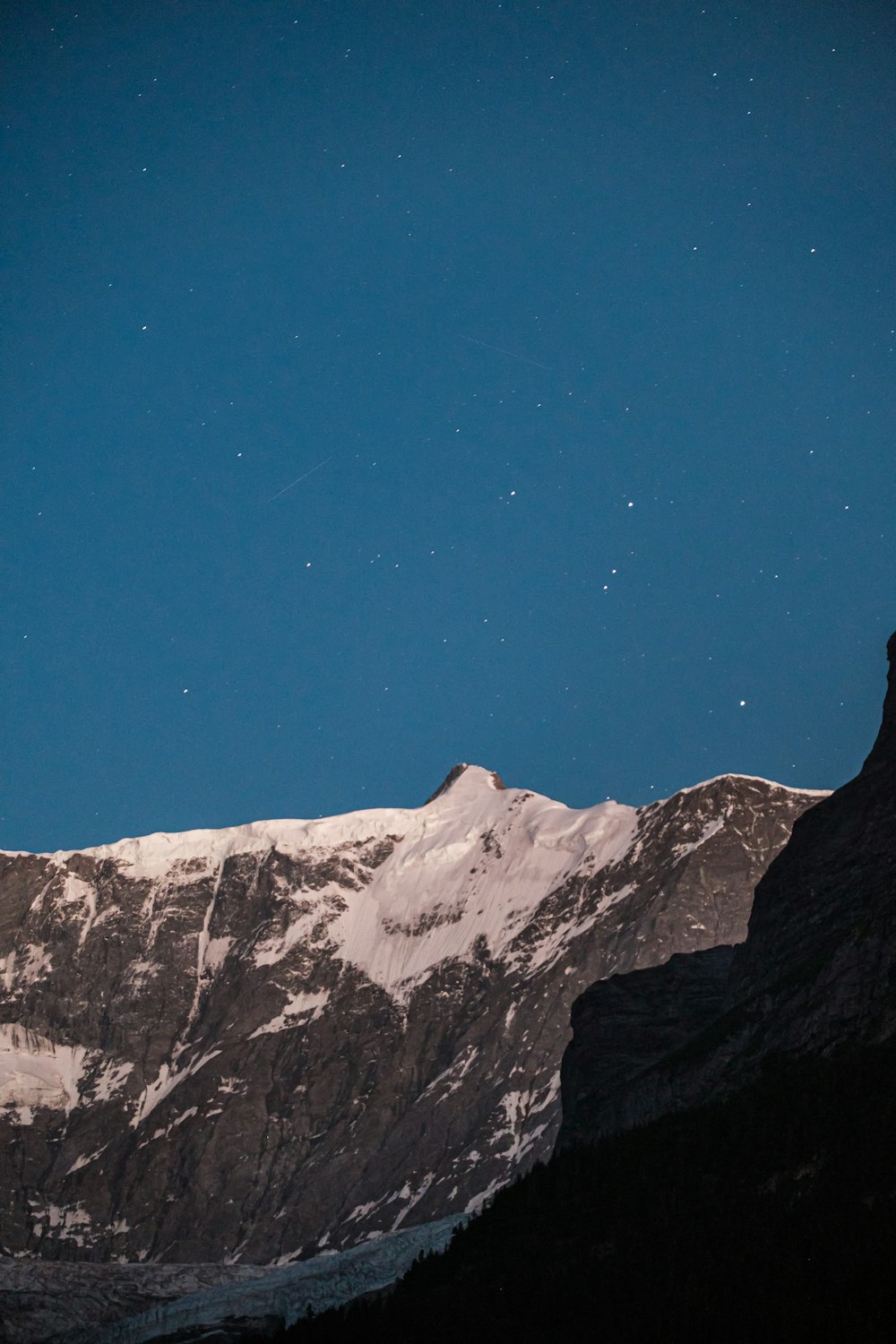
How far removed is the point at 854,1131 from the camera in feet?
393

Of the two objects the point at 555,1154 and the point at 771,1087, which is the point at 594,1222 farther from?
the point at 555,1154

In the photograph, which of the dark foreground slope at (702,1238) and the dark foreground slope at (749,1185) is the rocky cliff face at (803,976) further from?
the dark foreground slope at (702,1238)

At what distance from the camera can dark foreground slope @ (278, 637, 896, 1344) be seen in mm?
108062

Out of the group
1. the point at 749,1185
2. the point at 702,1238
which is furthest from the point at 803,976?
the point at 702,1238

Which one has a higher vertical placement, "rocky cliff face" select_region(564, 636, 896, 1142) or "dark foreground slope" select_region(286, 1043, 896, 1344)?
"rocky cliff face" select_region(564, 636, 896, 1142)

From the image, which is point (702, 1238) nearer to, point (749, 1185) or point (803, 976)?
point (749, 1185)

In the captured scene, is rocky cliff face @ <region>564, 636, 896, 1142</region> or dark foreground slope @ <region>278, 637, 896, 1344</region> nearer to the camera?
dark foreground slope @ <region>278, 637, 896, 1344</region>

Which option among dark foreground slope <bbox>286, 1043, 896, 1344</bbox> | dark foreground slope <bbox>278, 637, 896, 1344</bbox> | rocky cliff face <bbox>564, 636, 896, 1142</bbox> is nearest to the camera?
dark foreground slope <bbox>286, 1043, 896, 1344</bbox>

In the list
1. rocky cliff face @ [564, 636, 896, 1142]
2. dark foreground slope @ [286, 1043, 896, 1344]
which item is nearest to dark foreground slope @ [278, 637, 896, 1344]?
dark foreground slope @ [286, 1043, 896, 1344]

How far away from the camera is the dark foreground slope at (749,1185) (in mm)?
108062

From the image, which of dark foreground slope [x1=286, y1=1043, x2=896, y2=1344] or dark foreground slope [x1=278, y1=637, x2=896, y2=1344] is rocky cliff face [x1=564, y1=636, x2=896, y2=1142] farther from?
dark foreground slope [x1=286, y1=1043, x2=896, y2=1344]

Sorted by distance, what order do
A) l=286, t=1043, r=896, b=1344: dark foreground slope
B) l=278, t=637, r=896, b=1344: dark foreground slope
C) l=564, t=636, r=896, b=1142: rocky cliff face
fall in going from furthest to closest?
l=564, t=636, r=896, b=1142: rocky cliff face < l=278, t=637, r=896, b=1344: dark foreground slope < l=286, t=1043, r=896, b=1344: dark foreground slope

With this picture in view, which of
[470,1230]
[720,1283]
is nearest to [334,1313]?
[470,1230]

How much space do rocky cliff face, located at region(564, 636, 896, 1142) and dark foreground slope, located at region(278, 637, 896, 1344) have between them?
303mm
